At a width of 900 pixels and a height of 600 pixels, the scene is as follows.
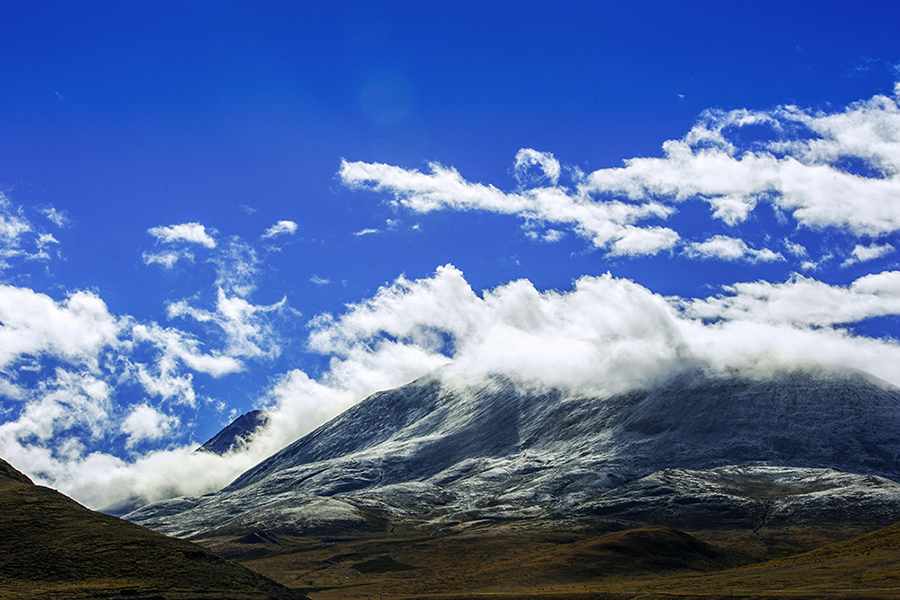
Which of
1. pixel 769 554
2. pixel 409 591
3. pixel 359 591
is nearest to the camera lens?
pixel 409 591

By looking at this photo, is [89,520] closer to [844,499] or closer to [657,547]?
[657,547]

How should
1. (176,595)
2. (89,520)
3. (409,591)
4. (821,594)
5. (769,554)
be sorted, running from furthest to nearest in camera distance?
(769,554) < (409,591) < (821,594) < (89,520) < (176,595)

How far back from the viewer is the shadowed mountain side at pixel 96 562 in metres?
47.8

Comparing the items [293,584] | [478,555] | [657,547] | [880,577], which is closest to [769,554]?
[657,547]

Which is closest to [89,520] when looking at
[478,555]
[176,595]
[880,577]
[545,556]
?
[176,595]

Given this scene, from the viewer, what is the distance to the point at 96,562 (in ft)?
168

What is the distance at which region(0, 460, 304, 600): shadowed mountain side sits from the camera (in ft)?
157

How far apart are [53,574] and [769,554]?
136 metres

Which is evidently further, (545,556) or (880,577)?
(545,556)

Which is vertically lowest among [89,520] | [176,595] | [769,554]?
[769,554]

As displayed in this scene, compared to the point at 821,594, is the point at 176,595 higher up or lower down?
higher up

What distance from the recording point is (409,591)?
4377 inches

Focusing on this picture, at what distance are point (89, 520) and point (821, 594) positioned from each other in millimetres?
67519

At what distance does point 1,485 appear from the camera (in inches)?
2399
